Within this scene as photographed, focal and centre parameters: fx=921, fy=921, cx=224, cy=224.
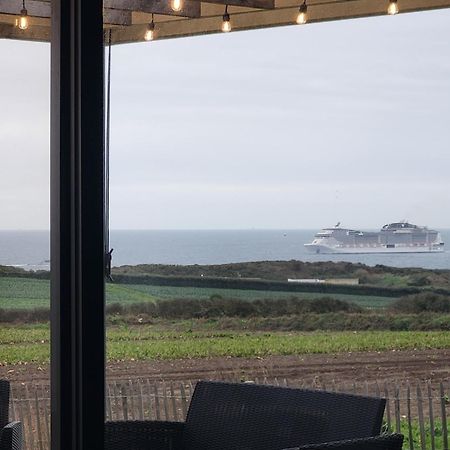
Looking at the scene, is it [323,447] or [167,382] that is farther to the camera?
[167,382]

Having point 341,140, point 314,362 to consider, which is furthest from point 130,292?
point 341,140

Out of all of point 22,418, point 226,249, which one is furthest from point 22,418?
point 226,249

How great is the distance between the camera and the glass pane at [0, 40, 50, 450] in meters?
1.28

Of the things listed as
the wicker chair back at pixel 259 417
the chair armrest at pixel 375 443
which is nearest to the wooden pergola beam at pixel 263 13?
the wicker chair back at pixel 259 417

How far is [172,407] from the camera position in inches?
157

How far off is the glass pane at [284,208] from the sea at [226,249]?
1 centimetres

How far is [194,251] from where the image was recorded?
5.50m

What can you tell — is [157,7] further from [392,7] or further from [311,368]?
[311,368]

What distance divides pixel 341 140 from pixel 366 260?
0.86 metres

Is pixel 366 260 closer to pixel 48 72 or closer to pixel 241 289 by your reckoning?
pixel 241 289

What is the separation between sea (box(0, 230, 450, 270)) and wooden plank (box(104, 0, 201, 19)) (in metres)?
2.04

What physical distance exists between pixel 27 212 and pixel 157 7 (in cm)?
209

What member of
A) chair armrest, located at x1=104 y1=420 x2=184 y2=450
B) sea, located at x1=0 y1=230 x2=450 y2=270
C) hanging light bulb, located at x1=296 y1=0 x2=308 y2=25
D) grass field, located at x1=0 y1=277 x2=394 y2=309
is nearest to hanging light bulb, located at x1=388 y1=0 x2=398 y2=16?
hanging light bulb, located at x1=296 y1=0 x2=308 y2=25

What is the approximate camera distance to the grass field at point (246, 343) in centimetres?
550
